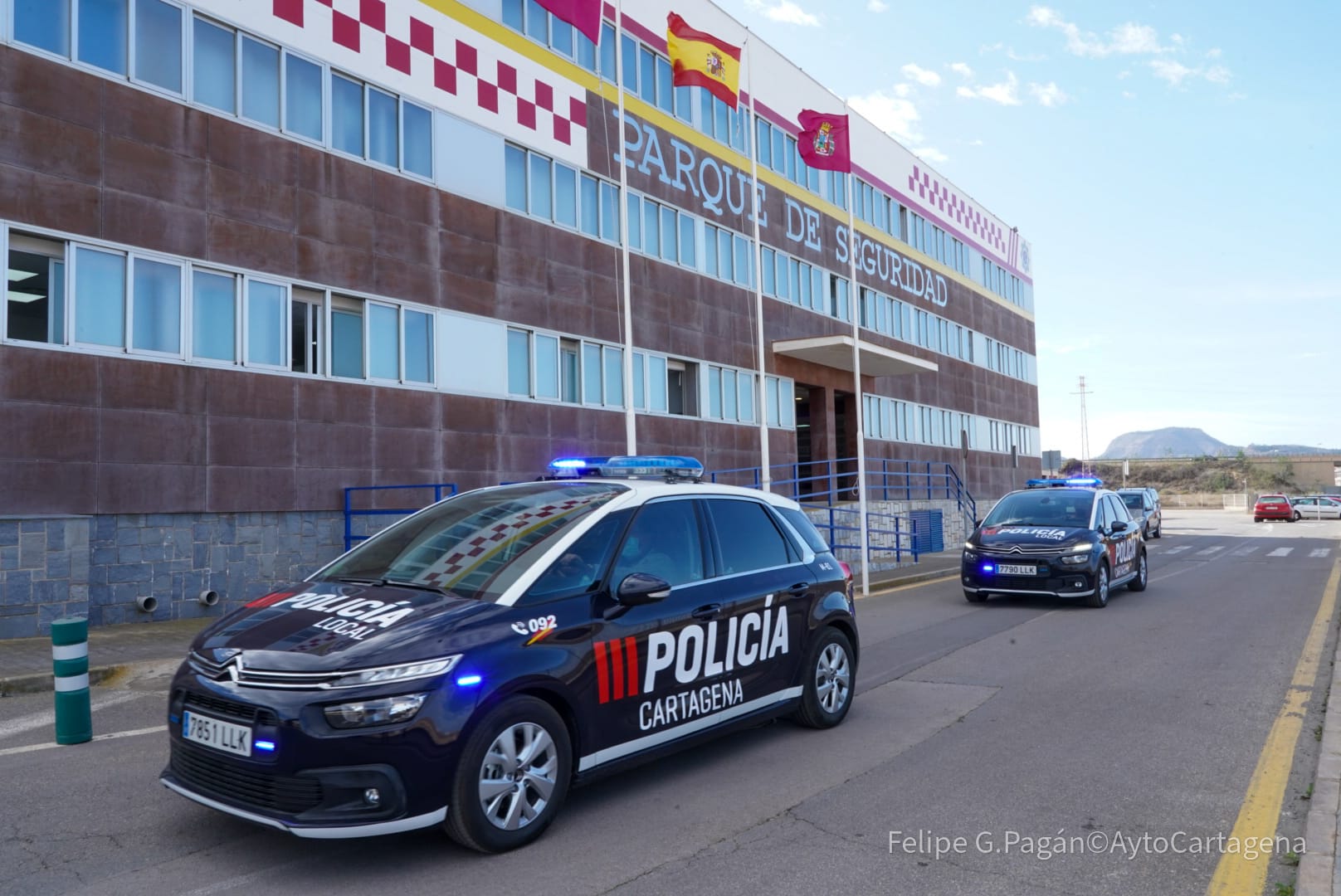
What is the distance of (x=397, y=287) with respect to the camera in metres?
15.8

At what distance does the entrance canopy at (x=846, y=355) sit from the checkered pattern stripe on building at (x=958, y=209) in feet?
29.7

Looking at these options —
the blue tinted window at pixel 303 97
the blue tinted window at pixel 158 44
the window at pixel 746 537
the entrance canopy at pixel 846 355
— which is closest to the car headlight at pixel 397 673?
the window at pixel 746 537

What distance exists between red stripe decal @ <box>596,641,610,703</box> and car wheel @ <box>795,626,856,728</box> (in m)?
1.98

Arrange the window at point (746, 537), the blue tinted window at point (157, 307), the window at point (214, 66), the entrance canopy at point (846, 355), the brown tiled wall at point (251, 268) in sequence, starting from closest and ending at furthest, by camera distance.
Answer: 1. the window at point (746, 537)
2. the brown tiled wall at point (251, 268)
3. the blue tinted window at point (157, 307)
4. the window at point (214, 66)
5. the entrance canopy at point (846, 355)

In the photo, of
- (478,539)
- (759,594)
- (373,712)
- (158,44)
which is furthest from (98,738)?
(158,44)

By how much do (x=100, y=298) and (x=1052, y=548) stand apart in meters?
12.4

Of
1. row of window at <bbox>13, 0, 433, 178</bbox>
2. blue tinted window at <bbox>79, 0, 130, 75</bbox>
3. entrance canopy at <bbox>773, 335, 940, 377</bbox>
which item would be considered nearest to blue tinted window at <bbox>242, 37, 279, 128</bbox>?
row of window at <bbox>13, 0, 433, 178</bbox>

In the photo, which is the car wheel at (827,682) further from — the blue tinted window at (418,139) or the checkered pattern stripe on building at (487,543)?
the blue tinted window at (418,139)

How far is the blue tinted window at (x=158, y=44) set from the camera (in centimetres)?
1260

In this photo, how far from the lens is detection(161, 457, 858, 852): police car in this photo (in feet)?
13.2

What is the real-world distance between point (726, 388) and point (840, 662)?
58.1 ft

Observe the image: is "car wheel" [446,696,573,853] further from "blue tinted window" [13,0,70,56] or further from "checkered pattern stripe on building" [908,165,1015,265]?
"checkered pattern stripe on building" [908,165,1015,265]

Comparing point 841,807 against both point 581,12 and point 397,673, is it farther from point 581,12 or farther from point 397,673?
point 581,12

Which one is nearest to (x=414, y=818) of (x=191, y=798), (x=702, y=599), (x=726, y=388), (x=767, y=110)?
(x=191, y=798)
